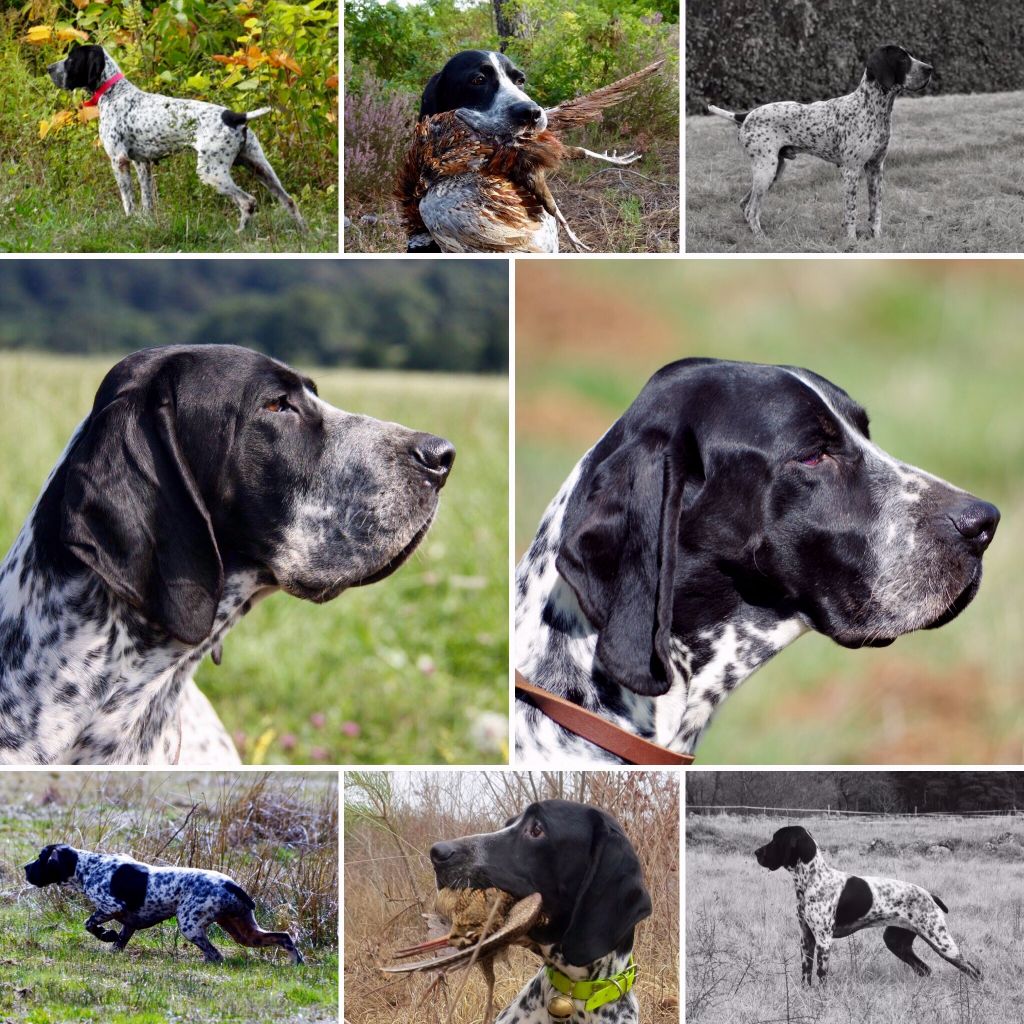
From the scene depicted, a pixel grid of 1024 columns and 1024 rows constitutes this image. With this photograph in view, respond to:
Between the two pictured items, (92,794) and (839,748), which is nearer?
(92,794)

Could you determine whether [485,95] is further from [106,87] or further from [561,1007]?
[561,1007]

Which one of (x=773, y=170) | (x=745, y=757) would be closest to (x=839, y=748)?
(x=745, y=757)

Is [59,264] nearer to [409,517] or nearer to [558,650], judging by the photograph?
[409,517]

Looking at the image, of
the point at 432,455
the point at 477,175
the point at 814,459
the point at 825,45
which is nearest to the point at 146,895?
the point at 432,455

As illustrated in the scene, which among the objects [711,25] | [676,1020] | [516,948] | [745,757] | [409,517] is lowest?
[676,1020]

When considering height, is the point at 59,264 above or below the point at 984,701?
above

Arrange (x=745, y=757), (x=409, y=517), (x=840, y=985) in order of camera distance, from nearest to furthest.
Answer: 1. (x=409, y=517)
2. (x=840, y=985)
3. (x=745, y=757)

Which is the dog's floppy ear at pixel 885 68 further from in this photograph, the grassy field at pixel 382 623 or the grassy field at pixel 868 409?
the grassy field at pixel 382 623
